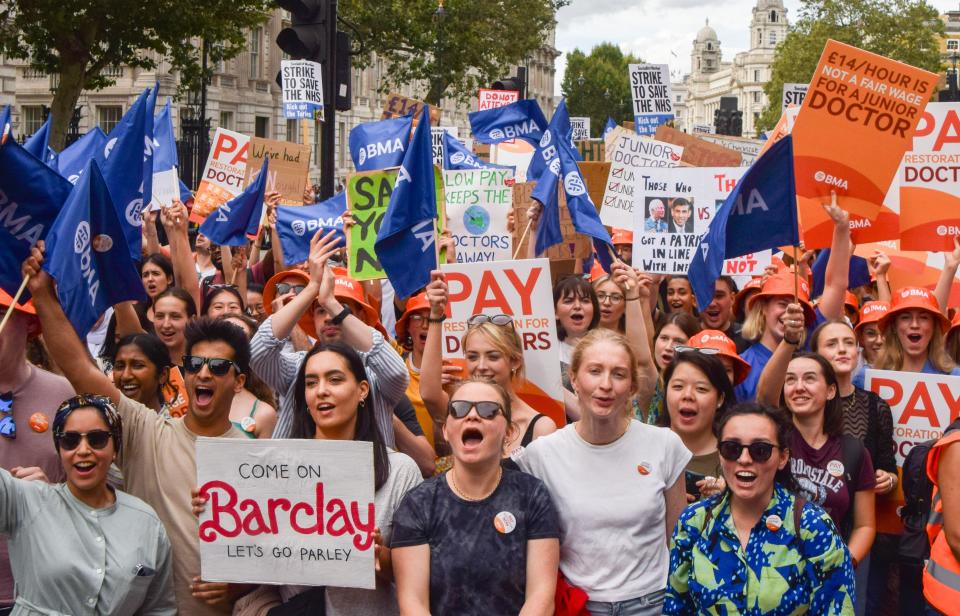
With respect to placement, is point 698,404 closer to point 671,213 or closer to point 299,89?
point 671,213

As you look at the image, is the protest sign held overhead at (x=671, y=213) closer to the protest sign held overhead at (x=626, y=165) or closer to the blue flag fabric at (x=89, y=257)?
the protest sign held overhead at (x=626, y=165)

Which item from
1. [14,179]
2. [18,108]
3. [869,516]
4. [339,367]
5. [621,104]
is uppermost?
[621,104]

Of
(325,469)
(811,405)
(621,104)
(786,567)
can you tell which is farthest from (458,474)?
(621,104)

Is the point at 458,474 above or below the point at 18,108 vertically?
below

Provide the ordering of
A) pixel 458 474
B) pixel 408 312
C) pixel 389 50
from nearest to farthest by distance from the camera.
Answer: pixel 458 474, pixel 408 312, pixel 389 50

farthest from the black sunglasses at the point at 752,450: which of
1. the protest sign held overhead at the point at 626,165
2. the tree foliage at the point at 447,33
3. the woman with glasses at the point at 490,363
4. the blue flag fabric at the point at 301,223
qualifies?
the tree foliage at the point at 447,33

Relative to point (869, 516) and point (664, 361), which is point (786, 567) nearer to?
point (869, 516)

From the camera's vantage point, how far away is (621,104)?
10169 centimetres

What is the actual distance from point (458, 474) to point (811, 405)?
1872 mm

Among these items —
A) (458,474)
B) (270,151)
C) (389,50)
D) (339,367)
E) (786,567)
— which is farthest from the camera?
(389,50)

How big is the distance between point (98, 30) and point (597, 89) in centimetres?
7972

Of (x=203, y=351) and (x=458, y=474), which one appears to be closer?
(x=458, y=474)

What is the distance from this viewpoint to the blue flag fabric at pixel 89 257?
4.96 metres

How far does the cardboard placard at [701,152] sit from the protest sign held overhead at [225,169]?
3.91m
